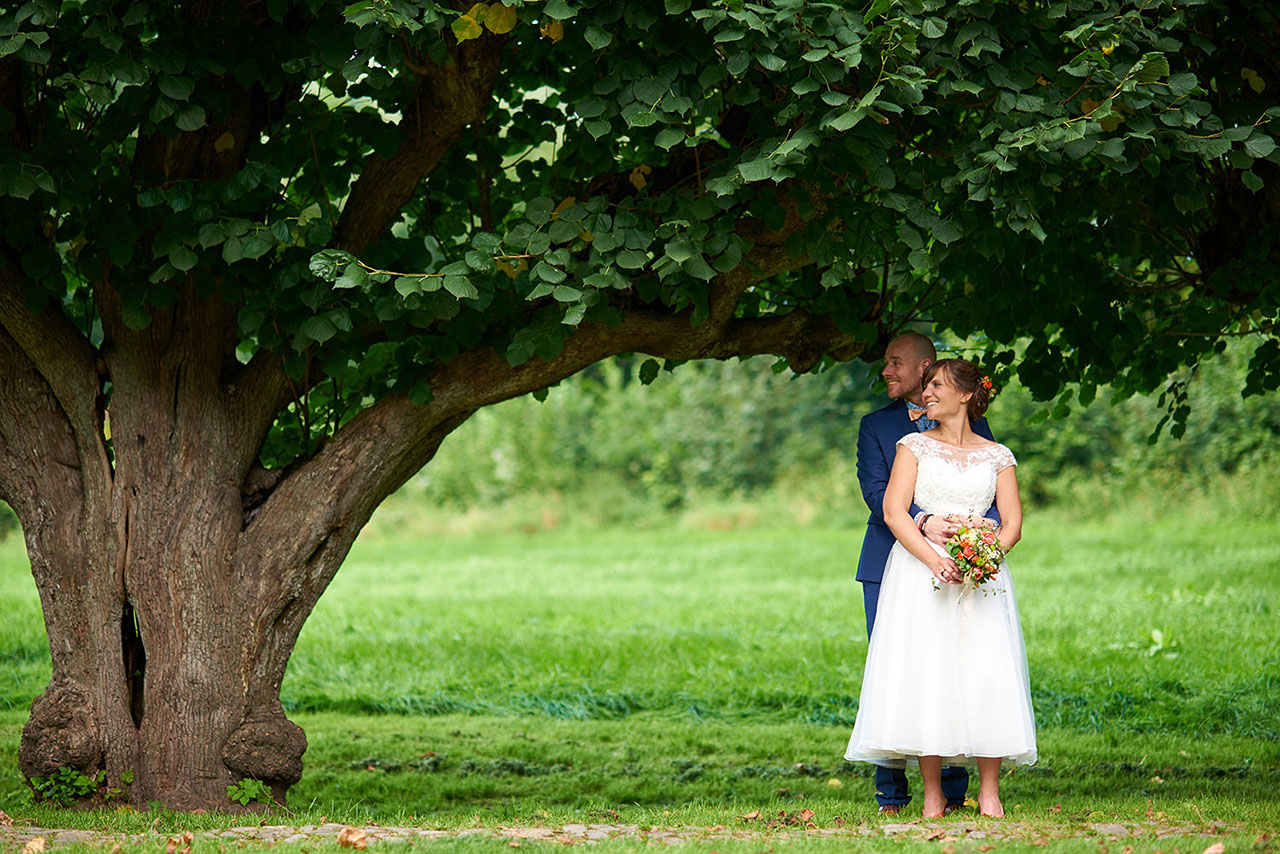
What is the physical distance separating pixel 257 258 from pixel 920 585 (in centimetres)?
306

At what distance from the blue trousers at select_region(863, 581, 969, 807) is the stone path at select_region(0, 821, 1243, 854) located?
23.0 inches

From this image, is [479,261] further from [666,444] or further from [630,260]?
[666,444]

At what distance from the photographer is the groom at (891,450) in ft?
18.7

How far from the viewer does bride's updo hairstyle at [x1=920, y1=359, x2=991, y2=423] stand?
5.31 metres

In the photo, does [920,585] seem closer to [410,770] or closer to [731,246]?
[731,246]

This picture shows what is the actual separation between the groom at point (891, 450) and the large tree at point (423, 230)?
39 cm

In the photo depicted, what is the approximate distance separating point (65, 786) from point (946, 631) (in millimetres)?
3874

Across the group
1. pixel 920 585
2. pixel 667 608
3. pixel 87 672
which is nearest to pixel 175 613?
pixel 87 672

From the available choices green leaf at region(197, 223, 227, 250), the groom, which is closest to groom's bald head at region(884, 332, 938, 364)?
the groom

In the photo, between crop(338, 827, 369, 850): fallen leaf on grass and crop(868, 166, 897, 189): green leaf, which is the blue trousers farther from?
crop(338, 827, 369, 850): fallen leaf on grass

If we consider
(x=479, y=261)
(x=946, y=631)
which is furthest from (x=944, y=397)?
(x=479, y=261)

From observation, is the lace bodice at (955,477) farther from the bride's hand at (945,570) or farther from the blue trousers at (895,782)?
the blue trousers at (895,782)

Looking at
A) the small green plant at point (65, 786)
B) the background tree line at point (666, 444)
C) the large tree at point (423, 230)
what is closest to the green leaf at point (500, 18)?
the large tree at point (423, 230)

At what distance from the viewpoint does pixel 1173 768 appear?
303 inches
